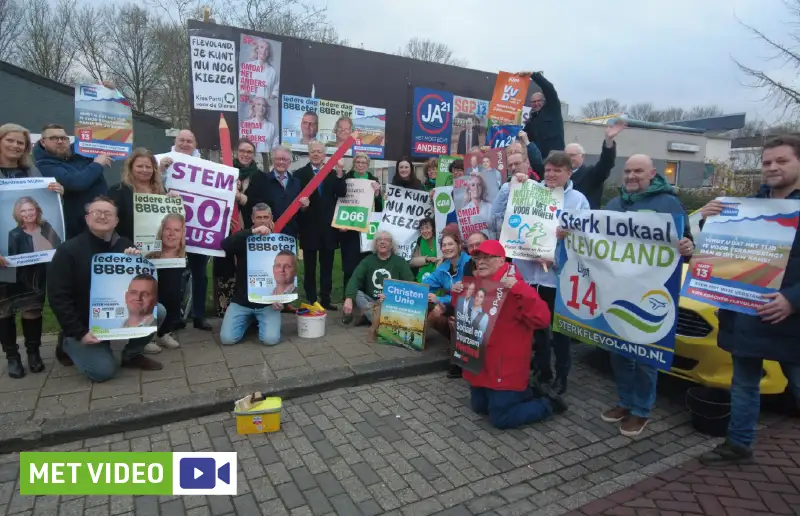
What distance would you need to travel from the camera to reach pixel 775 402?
4367 millimetres

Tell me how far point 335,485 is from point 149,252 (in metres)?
3.12

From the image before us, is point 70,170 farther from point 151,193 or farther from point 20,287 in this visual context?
point 20,287

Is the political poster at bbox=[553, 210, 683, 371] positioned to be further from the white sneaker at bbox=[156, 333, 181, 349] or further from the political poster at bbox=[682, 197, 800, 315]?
the white sneaker at bbox=[156, 333, 181, 349]

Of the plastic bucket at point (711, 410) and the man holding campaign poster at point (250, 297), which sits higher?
the man holding campaign poster at point (250, 297)

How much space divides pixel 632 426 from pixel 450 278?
237cm

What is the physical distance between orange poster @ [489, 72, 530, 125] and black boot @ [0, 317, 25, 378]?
634cm

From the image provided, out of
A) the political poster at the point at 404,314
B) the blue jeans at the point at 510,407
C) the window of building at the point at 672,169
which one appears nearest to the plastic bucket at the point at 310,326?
the political poster at the point at 404,314

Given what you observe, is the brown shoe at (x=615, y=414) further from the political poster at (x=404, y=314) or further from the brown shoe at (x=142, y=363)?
the brown shoe at (x=142, y=363)

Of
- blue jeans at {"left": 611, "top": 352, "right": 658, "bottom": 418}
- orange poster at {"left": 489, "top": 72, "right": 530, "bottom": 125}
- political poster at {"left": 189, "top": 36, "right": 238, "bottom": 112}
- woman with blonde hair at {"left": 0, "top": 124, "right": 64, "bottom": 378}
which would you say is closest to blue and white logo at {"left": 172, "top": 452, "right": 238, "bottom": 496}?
woman with blonde hair at {"left": 0, "top": 124, "right": 64, "bottom": 378}

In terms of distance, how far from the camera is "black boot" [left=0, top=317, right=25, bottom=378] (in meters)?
4.14

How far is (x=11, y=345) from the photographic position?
4.25m

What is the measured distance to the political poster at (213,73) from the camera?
6.37 metres

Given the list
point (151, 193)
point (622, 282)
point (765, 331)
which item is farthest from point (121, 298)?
point (765, 331)

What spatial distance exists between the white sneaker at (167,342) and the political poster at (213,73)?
3.23 meters
